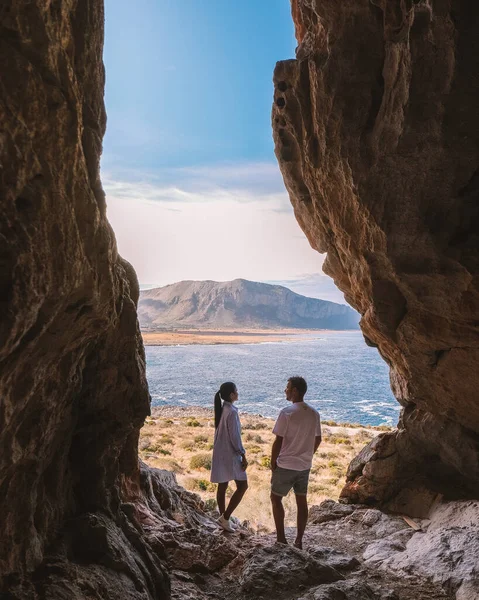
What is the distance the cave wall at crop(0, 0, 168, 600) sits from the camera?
3977 millimetres

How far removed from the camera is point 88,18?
5.02m

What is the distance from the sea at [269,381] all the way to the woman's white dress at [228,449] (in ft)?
188

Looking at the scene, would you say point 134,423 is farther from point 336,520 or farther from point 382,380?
point 382,380

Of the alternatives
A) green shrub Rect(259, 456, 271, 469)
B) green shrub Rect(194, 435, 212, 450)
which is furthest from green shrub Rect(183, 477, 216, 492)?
green shrub Rect(194, 435, 212, 450)

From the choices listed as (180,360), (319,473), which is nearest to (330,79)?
(319,473)

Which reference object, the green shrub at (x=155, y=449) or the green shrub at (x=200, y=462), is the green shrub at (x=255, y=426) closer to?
the green shrub at (x=155, y=449)

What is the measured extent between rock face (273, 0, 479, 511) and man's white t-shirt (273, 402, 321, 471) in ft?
11.7

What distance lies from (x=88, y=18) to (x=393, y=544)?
34.5 feet

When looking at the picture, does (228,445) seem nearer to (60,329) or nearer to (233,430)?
(233,430)

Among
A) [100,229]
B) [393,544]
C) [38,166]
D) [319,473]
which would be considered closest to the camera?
[38,166]

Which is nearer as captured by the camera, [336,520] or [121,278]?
[121,278]

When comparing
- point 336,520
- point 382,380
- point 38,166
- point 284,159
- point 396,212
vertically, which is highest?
point 284,159

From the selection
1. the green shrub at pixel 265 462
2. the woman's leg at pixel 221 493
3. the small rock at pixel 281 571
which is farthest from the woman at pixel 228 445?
the green shrub at pixel 265 462

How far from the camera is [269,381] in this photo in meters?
113
